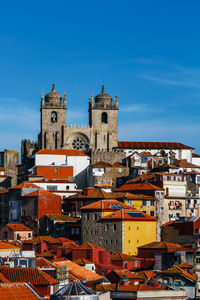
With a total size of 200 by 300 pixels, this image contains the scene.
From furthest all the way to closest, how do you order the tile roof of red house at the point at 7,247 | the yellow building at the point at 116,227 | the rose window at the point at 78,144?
the rose window at the point at 78,144 < the yellow building at the point at 116,227 < the tile roof of red house at the point at 7,247

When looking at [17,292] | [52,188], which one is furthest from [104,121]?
[17,292]

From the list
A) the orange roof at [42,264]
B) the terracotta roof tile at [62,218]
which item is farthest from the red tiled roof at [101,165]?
the orange roof at [42,264]

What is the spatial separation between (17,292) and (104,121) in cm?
9663

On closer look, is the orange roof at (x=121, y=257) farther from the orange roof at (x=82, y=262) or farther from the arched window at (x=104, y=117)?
the arched window at (x=104, y=117)

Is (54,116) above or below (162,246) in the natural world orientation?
above

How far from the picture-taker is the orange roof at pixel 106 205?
98188 millimetres

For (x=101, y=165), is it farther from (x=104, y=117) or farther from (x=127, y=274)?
(x=127, y=274)

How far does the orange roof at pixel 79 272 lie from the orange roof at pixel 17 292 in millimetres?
17205

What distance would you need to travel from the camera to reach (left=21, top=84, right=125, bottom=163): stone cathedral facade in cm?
14475

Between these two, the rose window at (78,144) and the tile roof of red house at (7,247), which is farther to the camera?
the rose window at (78,144)

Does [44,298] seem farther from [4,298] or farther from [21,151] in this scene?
[21,151]

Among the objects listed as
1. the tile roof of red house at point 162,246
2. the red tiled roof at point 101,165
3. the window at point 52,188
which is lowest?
the tile roof of red house at point 162,246

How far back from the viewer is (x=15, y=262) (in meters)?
73.3

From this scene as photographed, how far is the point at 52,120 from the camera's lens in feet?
486
